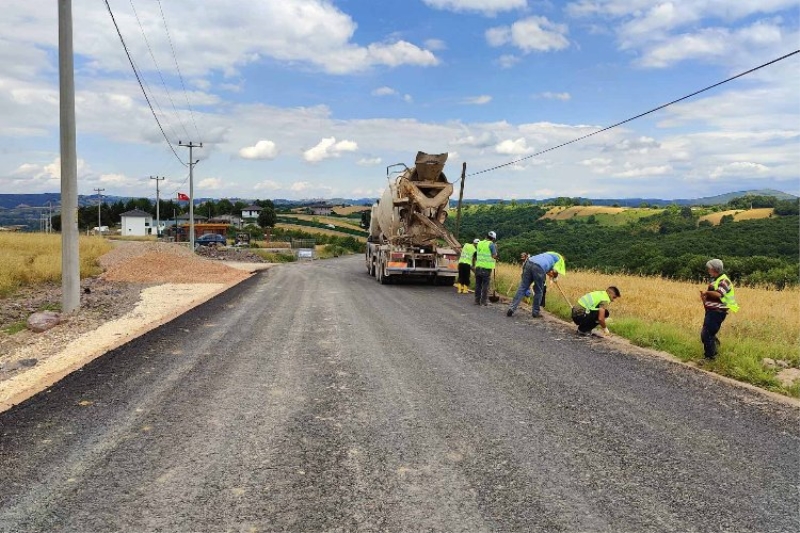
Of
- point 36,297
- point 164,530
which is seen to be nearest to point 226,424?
point 164,530

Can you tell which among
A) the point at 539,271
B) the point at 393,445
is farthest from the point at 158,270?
the point at 393,445

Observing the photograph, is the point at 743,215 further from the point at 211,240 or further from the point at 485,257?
the point at 485,257

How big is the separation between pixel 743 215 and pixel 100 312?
240 ft

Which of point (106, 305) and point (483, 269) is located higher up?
point (483, 269)

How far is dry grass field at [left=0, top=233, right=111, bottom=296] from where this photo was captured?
61.1ft

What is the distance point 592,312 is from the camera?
9.68m

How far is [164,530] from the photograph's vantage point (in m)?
3.29

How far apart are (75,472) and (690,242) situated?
180 ft

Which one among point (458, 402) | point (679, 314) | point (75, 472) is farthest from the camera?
point (679, 314)

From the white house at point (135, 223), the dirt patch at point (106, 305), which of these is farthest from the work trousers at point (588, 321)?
the white house at point (135, 223)

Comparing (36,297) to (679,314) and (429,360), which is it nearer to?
(429,360)

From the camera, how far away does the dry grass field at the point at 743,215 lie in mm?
65750

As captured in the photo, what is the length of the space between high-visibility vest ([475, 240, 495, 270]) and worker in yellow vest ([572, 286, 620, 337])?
4.21 meters

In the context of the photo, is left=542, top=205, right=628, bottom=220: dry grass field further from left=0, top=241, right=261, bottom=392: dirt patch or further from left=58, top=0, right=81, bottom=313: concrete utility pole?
left=58, top=0, right=81, bottom=313: concrete utility pole
